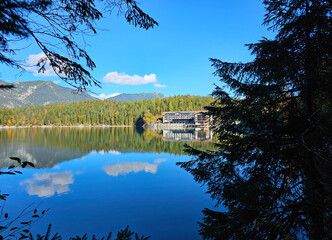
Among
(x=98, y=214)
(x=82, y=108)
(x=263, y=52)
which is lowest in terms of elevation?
(x=98, y=214)

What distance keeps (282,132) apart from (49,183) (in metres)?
15.4

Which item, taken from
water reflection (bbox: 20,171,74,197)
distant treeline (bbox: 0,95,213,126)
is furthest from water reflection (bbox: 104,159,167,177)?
distant treeline (bbox: 0,95,213,126)

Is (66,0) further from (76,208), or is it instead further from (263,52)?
(76,208)

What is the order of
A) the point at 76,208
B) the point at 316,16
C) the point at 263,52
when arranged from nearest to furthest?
the point at 316,16, the point at 263,52, the point at 76,208

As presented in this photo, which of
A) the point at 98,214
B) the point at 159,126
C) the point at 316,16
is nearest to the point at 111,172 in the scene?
the point at 98,214

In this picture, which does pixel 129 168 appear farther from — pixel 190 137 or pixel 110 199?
pixel 190 137

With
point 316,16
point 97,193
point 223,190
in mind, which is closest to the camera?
point 316,16

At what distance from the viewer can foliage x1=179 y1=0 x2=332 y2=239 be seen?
8.77 feet

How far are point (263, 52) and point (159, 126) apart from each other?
89.2m

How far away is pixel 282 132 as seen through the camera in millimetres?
3293

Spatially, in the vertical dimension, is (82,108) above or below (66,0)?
above

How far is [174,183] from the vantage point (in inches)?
554

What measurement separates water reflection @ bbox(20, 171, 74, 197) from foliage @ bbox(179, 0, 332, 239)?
1196 cm

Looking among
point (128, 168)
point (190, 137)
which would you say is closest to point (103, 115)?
point (190, 137)
